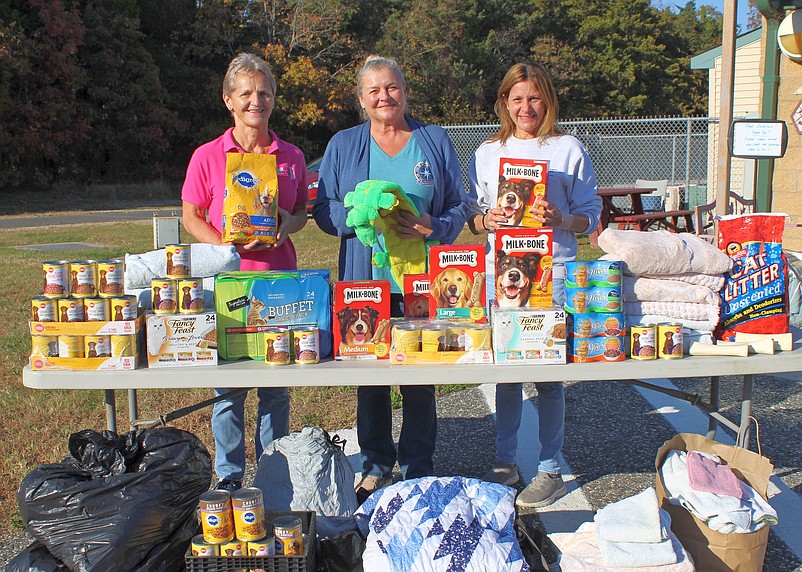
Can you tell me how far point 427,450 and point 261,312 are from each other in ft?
3.90

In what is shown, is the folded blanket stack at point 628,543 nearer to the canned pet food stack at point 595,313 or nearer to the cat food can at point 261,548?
the canned pet food stack at point 595,313

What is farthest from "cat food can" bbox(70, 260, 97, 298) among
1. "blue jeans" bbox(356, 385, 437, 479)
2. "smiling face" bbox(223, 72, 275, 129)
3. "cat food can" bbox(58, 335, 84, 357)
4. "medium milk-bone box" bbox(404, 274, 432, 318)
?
"blue jeans" bbox(356, 385, 437, 479)

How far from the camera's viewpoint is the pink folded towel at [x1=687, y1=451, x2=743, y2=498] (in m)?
3.05

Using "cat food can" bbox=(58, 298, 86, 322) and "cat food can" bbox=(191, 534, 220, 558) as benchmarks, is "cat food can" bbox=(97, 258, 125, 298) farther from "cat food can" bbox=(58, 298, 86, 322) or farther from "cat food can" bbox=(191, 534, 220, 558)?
"cat food can" bbox=(191, 534, 220, 558)

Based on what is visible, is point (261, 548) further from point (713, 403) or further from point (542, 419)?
point (713, 403)

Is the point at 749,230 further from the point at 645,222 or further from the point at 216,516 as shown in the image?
the point at 645,222

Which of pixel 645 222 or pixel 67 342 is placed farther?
pixel 645 222

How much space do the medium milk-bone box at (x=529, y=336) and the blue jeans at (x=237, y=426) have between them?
4.36 ft

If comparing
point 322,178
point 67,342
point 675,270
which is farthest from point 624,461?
point 67,342

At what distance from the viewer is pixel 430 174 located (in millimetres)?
3559

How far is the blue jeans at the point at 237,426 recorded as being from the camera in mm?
3658

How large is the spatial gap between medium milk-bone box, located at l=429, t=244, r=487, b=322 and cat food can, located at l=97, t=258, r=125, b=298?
123cm

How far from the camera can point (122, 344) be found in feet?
9.64

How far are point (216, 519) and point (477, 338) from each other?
1.17 meters
